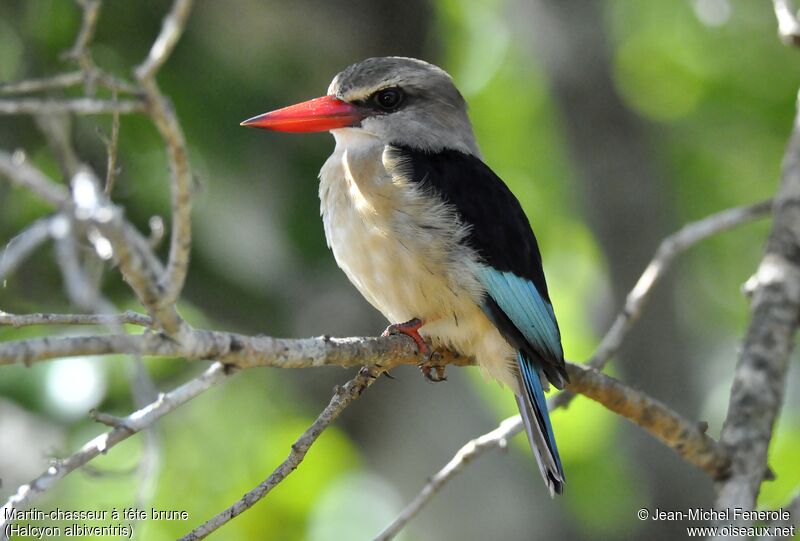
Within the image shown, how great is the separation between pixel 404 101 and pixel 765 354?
151 cm

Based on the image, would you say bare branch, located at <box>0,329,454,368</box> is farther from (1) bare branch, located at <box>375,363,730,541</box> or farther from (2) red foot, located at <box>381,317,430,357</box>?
(1) bare branch, located at <box>375,363,730,541</box>

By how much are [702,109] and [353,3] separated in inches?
88.8

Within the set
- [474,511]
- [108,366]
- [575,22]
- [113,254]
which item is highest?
[575,22]

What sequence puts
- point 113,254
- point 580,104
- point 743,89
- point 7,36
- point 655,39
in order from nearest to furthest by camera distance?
1. point 113,254
2. point 7,36
3. point 580,104
4. point 743,89
5. point 655,39

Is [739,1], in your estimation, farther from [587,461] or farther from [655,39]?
[587,461]

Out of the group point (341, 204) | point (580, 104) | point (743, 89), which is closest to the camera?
point (341, 204)

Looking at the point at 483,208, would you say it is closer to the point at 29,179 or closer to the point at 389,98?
the point at 389,98

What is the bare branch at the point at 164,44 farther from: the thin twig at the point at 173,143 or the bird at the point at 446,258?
the bird at the point at 446,258

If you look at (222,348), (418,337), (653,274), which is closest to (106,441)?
(222,348)

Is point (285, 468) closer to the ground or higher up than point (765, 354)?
closer to the ground

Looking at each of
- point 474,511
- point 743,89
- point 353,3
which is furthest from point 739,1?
point 474,511

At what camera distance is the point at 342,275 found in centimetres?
532

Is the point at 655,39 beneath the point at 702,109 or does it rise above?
above

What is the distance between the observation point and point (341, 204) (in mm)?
3250
